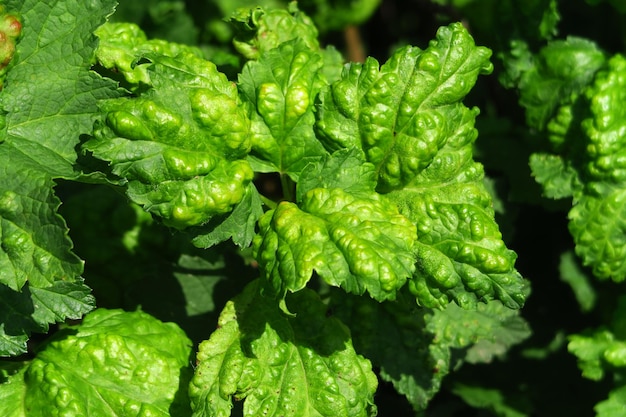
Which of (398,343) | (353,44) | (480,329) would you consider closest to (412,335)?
(398,343)

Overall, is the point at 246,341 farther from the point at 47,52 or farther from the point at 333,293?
the point at 47,52

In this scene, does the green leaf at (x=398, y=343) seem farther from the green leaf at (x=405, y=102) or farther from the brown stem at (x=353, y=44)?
the brown stem at (x=353, y=44)

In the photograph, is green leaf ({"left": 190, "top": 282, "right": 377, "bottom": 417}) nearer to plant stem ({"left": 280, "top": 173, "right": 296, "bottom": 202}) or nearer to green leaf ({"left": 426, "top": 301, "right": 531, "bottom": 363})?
plant stem ({"left": 280, "top": 173, "right": 296, "bottom": 202})

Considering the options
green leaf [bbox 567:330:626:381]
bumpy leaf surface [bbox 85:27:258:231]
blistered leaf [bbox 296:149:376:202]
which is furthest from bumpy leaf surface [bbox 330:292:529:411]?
bumpy leaf surface [bbox 85:27:258:231]

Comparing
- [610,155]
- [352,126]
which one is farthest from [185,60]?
[610,155]

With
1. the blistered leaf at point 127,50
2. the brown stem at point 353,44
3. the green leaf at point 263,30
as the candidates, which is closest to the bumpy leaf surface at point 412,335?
the green leaf at point 263,30

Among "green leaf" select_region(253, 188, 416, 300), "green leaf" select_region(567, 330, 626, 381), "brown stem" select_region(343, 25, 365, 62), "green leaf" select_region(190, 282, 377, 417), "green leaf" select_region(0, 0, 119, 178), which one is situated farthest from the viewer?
"brown stem" select_region(343, 25, 365, 62)

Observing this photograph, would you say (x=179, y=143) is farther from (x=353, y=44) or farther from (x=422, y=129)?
(x=353, y=44)
